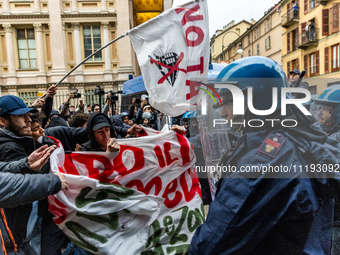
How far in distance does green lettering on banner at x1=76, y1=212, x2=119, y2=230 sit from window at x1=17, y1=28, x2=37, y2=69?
19173 millimetres

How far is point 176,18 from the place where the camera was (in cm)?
348

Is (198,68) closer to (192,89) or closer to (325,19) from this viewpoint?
(192,89)

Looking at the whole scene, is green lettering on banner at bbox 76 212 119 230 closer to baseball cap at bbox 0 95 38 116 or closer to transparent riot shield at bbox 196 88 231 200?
transparent riot shield at bbox 196 88 231 200

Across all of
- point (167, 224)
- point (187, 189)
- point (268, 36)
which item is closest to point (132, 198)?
point (167, 224)

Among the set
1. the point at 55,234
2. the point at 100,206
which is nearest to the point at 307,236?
the point at 100,206

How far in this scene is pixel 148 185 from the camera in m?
2.72

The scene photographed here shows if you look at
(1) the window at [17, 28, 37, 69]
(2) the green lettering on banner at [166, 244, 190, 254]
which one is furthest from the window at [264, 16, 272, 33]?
(2) the green lettering on banner at [166, 244, 190, 254]

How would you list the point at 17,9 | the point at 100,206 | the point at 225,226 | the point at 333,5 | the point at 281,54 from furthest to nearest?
the point at 281,54
the point at 333,5
the point at 17,9
the point at 100,206
the point at 225,226

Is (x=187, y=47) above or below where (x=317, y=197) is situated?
above

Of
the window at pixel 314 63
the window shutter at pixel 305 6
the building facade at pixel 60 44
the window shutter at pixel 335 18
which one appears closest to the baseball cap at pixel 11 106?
the building facade at pixel 60 44

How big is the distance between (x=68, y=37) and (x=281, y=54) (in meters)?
27.4

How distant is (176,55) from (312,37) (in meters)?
29.2

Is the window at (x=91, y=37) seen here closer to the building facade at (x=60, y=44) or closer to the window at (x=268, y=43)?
the building facade at (x=60, y=44)

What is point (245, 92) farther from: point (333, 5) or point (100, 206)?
point (333, 5)
